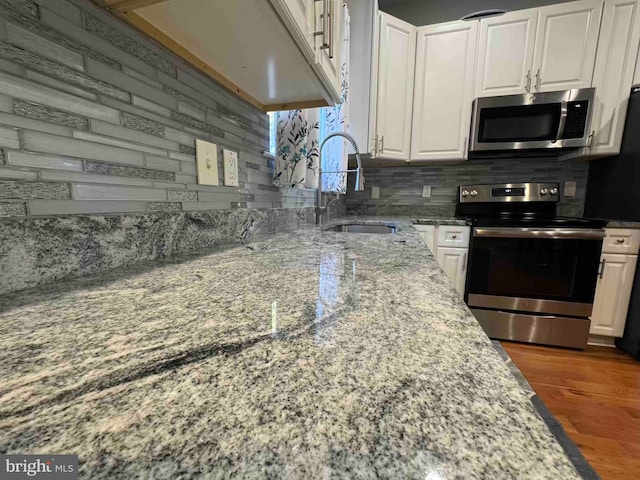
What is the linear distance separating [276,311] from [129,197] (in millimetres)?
470

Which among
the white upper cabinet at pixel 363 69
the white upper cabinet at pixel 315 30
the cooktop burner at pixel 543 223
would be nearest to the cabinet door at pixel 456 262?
the cooktop burner at pixel 543 223

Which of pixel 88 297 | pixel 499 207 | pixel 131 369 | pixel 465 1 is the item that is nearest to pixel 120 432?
pixel 131 369

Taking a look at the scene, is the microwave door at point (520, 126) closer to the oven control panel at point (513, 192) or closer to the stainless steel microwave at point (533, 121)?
the stainless steel microwave at point (533, 121)

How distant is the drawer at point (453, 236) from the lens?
5.97 ft

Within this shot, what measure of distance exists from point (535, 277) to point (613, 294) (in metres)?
0.50

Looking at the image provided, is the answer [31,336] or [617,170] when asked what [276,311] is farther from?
[617,170]

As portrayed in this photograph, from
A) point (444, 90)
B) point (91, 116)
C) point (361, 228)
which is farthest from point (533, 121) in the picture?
point (91, 116)

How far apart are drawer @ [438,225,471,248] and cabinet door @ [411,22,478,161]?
60 cm

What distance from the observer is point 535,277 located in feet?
5.49

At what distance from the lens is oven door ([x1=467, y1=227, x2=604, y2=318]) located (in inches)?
63.2

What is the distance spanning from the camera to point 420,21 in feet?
7.32

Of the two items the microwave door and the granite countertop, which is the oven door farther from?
the granite countertop

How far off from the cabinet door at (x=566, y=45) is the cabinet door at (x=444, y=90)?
0.42 m

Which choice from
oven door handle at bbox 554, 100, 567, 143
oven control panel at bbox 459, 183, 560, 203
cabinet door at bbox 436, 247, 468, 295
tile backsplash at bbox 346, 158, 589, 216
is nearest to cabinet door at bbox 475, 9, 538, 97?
oven door handle at bbox 554, 100, 567, 143
